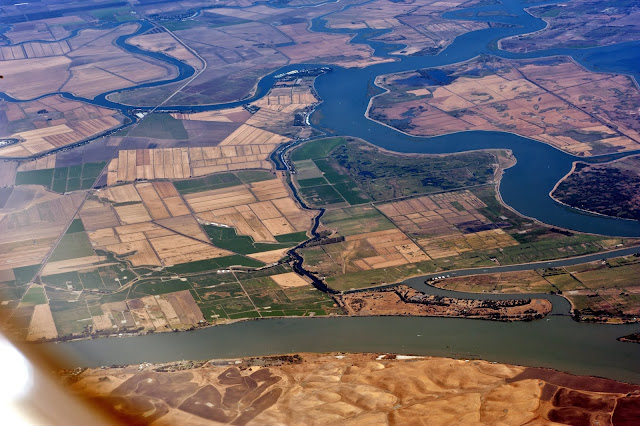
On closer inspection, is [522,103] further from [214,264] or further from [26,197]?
[26,197]

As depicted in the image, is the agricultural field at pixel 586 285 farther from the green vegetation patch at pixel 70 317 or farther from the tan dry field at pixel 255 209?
the green vegetation patch at pixel 70 317

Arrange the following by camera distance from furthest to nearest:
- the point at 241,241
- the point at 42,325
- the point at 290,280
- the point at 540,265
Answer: the point at 241,241 → the point at 540,265 → the point at 290,280 → the point at 42,325

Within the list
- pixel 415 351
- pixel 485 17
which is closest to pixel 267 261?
pixel 415 351

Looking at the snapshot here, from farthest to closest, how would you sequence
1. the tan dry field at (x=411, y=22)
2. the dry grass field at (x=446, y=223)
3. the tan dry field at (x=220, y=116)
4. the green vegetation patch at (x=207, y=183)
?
1. the tan dry field at (x=411, y=22)
2. the tan dry field at (x=220, y=116)
3. the green vegetation patch at (x=207, y=183)
4. the dry grass field at (x=446, y=223)

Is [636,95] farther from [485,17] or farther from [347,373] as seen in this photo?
[347,373]

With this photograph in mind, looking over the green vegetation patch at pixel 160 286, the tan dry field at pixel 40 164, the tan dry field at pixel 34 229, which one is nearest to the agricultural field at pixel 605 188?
the green vegetation patch at pixel 160 286

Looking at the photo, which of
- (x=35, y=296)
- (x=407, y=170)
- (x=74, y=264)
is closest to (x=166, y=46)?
(x=407, y=170)
